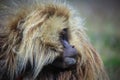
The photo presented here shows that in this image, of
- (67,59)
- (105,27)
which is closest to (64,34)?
(67,59)

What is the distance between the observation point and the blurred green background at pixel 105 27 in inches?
277

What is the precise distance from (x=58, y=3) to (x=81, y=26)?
34 centimetres

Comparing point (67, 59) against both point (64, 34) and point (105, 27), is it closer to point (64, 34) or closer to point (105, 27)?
point (64, 34)

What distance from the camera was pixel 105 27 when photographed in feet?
30.2

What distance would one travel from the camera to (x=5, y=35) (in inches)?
161

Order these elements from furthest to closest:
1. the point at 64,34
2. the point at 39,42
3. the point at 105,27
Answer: the point at 105,27
the point at 64,34
the point at 39,42

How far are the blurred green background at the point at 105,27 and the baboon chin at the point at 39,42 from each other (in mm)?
782

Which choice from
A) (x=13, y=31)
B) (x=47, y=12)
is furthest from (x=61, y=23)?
(x=13, y=31)

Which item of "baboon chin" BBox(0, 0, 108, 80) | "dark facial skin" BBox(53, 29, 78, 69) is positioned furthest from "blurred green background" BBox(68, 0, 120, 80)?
"dark facial skin" BBox(53, 29, 78, 69)

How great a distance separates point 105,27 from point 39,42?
5296mm

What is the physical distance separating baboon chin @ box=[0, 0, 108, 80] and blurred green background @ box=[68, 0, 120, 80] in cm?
78

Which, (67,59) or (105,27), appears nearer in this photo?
(67,59)

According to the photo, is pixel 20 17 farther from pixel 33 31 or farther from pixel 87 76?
pixel 87 76

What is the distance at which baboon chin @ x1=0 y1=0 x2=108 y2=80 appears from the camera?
158 inches
